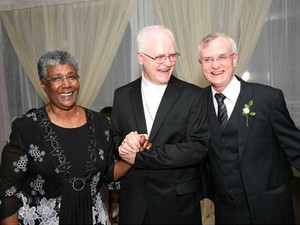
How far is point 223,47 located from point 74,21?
335cm

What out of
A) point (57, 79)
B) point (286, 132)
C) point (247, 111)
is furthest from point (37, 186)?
point (286, 132)

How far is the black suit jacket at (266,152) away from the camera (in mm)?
1874

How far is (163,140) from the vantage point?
1765mm

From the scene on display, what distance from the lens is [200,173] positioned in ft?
6.82

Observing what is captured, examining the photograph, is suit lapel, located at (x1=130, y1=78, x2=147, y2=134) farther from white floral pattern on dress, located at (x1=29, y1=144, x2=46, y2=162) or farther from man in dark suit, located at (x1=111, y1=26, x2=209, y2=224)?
white floral pattern on dress, located at (x1=29, y1=144, x2=46, y2=162)

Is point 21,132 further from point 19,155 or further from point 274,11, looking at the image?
point 274,11

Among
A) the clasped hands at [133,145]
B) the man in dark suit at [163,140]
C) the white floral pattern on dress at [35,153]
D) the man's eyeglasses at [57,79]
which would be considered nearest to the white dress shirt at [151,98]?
the man in dark suit at [163,140]

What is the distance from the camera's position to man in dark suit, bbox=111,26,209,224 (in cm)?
175

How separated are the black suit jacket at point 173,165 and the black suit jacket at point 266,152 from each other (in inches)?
10.3

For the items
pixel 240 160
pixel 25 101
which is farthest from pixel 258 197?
pixel 25 101

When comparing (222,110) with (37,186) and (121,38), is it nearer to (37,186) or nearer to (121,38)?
(37,186)

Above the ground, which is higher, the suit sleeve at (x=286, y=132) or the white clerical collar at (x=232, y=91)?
the white clerical collar at (x=232, y=91)

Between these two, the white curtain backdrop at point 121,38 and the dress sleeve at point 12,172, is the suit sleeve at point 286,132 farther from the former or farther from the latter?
the white curtain backdrop at point 121,38

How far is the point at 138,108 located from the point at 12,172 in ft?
2.36
